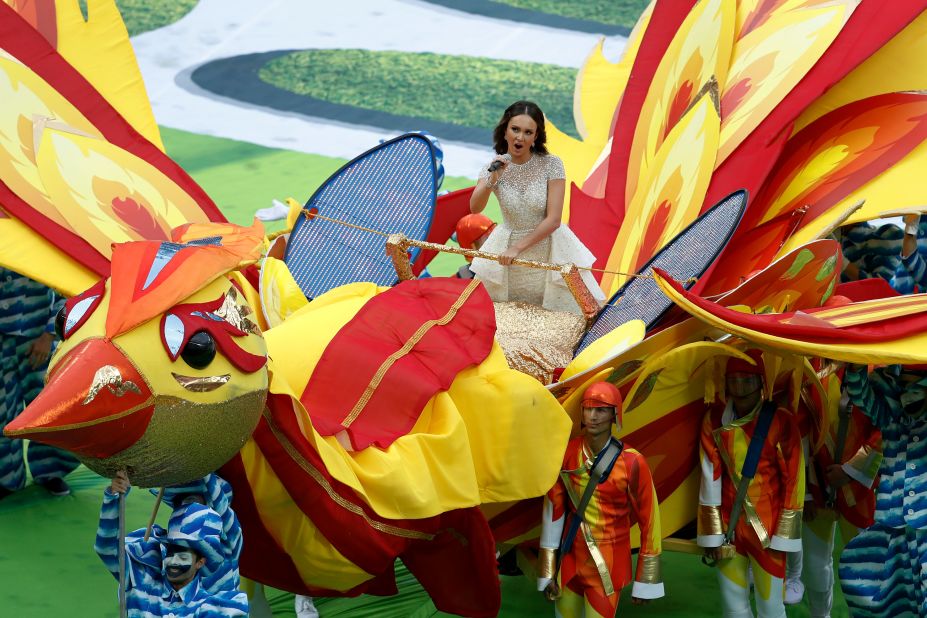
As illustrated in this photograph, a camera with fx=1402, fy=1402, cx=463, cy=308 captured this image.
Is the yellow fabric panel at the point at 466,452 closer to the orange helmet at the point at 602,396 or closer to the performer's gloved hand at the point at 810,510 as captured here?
the orange helmet at the point at 602,396

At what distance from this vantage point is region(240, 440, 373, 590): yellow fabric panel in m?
3.30

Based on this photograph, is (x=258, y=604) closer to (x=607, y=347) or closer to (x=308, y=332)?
(x=308, y=332)

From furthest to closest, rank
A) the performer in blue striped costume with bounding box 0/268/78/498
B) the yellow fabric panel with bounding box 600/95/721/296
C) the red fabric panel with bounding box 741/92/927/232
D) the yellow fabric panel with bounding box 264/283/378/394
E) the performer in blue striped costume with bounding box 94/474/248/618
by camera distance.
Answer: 1. the performer in blue striped costume with bounding box 0/268/78/498
2. the yellow fabric panel with bounding box 600/95/721/296
3. the red fabric panel with bounding box 741/92/927/232
4. the yellow fabric panel with bounding box 264/283/378/394
5. the performer in blue striped costume with bounding box 94/474/248/618

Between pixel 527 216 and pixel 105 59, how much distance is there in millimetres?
1507

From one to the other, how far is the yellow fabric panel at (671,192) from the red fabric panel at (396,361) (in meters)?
0.98

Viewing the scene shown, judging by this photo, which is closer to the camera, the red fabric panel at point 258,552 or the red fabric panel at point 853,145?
the red fabric panel at point 258,552

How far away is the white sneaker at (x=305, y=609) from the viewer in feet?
14.4

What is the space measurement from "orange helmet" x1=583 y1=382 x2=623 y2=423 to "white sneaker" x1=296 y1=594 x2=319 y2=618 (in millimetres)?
1202

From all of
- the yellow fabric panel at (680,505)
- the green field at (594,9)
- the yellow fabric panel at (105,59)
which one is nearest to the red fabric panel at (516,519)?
the yellow fabric panel at (680,505)

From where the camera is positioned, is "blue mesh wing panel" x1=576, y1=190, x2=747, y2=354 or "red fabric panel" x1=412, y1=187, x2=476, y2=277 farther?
"red fabric panel" x1=412, y1=187, x2=476, y2=277

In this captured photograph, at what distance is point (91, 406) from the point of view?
277cm

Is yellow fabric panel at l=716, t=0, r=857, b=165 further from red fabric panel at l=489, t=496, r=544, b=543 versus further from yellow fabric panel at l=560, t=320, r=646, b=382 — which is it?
red fabric panel at l=489, t=496, r=544, b=543

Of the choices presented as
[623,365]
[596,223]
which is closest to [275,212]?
[596,223]

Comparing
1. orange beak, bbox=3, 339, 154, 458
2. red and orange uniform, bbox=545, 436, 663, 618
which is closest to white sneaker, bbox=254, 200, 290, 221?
red and orange uniform, bbox=545, 436, 663, 618
